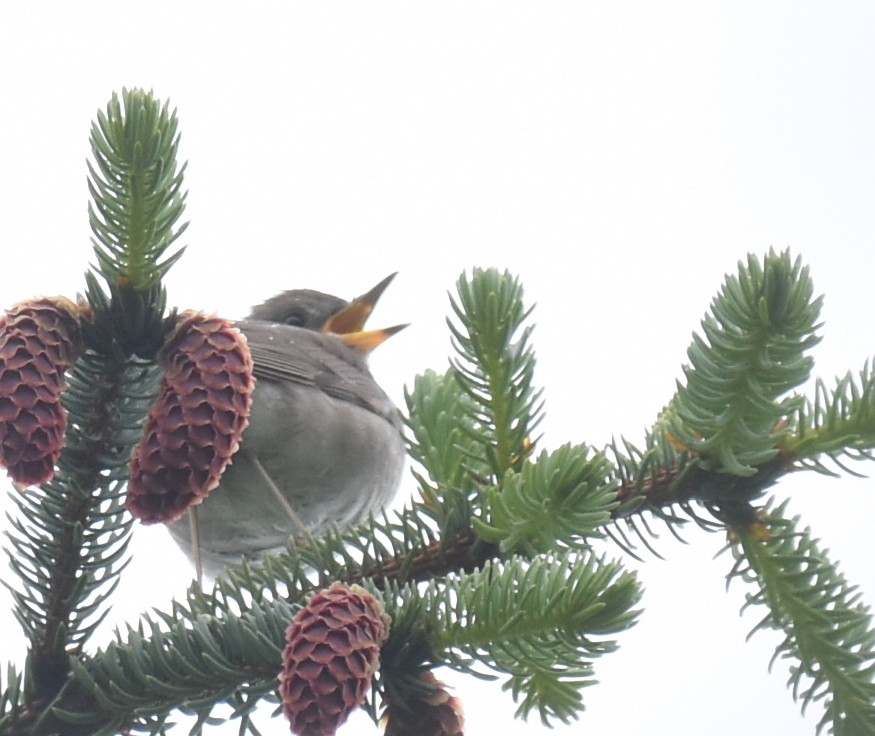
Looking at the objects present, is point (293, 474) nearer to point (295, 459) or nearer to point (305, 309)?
point (295, 459)

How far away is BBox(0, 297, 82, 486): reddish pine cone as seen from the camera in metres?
1.60

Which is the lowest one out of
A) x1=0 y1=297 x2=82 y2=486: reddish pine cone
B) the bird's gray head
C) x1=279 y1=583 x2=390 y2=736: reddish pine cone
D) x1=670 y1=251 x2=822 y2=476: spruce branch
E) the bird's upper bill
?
x1=279 y1=583 x2=390 y2=736: reddish pine cone

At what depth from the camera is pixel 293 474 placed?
452 cm

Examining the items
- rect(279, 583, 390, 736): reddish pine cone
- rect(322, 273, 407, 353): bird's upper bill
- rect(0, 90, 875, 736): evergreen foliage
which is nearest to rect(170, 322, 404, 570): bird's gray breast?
rect(322, 273, 407, 353): bird's upper bill

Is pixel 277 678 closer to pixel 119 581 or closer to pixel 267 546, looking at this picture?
pixel 119 581

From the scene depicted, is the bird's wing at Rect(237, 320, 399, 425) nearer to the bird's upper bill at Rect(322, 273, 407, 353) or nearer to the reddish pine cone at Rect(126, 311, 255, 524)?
the bird's upper bill at Rect(322, 273, 407, 353)

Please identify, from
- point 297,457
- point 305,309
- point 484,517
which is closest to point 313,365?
point 297,457

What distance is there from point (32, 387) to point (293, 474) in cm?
291

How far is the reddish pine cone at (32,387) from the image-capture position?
5.26ft

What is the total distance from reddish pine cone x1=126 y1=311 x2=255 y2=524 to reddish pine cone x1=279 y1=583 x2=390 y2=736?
26cm

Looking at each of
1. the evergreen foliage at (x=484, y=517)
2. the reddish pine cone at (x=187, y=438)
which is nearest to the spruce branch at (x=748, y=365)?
the evergreen foliage at (x=484, y=517)

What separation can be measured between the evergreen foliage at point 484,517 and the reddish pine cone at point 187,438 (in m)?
0.13

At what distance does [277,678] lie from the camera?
1672 mm

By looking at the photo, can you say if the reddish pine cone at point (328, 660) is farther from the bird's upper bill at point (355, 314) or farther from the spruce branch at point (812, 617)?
the bird's upper bill at point (355, 314)
